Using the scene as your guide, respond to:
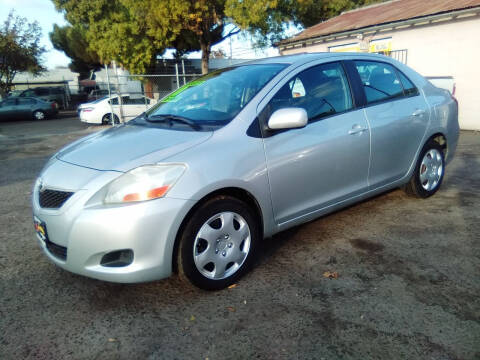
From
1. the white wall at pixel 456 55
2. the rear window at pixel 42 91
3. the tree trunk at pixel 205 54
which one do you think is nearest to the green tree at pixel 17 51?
the rear window at pixel 42 91

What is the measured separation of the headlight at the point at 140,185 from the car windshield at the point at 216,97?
25.0 inches

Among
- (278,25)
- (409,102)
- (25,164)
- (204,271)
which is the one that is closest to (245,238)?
(204,271)

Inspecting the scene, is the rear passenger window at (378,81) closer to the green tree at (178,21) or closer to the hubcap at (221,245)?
the hubcap at (221,245)

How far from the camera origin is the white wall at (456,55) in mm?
10273

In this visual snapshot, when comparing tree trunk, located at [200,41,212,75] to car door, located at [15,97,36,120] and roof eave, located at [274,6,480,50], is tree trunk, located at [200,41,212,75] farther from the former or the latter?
car door, located at [15,97,36,120]

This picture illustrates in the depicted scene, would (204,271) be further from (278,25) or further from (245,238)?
(278,25)

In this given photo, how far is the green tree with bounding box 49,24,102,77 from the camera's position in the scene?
1380 inches

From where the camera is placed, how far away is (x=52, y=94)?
2872 cm

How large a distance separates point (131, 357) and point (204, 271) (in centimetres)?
73

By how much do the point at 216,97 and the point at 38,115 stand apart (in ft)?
71.3

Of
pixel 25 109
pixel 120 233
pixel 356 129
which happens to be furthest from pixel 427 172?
pixel 25 109

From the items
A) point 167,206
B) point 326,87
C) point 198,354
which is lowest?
point 198,354

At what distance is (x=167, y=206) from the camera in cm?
240

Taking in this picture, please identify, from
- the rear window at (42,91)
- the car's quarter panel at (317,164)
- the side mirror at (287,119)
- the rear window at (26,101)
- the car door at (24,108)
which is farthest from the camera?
the rear window at (42,91)
